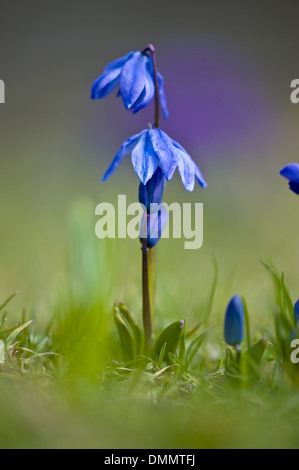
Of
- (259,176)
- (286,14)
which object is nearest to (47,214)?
(259,176)

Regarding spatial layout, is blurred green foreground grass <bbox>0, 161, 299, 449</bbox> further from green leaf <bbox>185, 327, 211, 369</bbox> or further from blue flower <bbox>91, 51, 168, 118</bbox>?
blue flower <bbox>91, 51, 168, 118</bbox>

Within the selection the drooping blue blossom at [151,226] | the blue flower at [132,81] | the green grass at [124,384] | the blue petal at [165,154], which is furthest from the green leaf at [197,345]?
the blue flower at [132,81]

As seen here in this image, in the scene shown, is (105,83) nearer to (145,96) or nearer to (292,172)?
(145,96)

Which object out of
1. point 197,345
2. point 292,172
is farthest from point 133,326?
point 292,172

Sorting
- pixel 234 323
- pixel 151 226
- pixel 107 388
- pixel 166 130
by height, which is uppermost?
pixel 166 130

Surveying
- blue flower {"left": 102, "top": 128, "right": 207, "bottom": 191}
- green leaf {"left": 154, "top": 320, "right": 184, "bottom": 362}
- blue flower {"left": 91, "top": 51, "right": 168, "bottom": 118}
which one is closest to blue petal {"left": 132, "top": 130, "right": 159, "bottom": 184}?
blue flower {"left": 102, "top": 128, "right": 207, "bottom": 191}

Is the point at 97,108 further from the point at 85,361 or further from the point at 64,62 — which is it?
the point at 85,361

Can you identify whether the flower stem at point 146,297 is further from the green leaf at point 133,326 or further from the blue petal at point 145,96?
the blue petal at point 145,96
